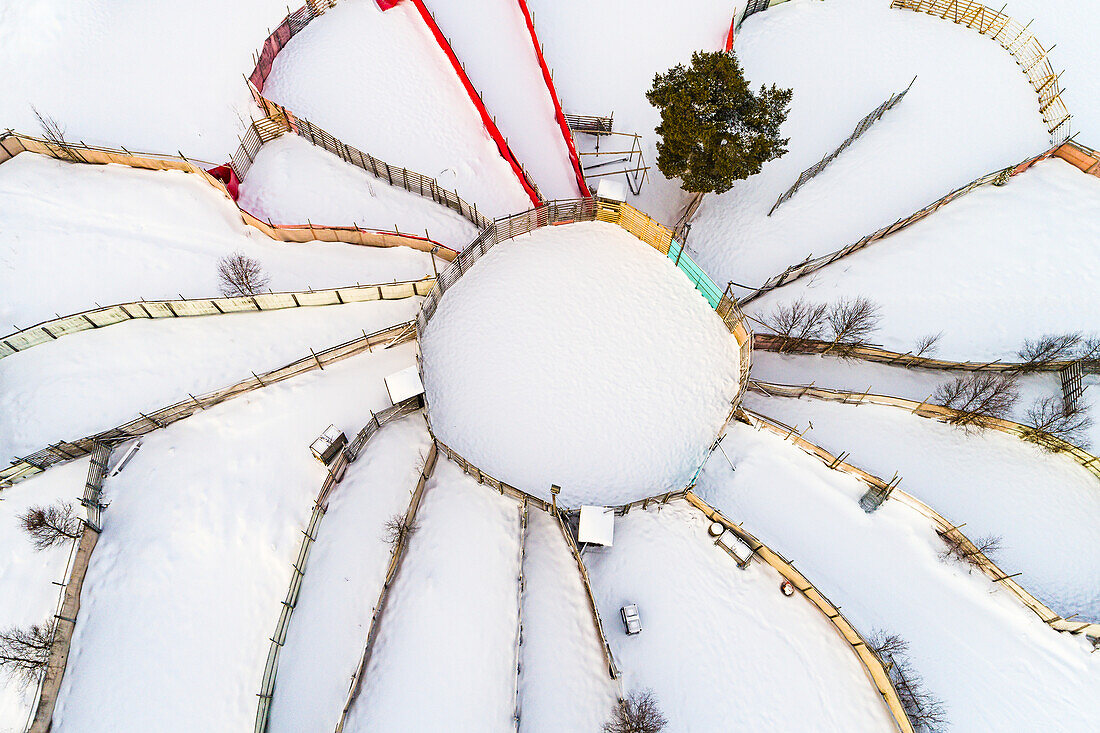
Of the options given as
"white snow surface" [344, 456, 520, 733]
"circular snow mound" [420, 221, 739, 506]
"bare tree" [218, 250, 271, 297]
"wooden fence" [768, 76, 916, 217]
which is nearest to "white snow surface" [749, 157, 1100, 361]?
"wooden fence" [768, 76, 916, 217]

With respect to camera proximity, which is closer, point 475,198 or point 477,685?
point 477,685

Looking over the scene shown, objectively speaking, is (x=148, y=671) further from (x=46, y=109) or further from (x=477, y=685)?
(x=46, y=109)


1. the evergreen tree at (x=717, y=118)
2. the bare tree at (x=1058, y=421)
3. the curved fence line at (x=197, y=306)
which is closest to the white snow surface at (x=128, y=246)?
the curved fence line at (x=197, y=306)

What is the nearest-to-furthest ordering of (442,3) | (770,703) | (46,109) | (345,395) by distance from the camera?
(770,703), (345,395), (46,109), (442,3)

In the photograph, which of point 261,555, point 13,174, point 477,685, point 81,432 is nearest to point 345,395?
point 261,555

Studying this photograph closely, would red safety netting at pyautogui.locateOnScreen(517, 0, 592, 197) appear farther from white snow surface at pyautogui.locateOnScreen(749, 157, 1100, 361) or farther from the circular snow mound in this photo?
white snow surface at pyautogui.locateOnScreen(749, 157, 1100, 361)

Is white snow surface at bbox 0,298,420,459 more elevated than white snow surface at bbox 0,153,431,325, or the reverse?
white snow surface at bbox 0,153,431,325

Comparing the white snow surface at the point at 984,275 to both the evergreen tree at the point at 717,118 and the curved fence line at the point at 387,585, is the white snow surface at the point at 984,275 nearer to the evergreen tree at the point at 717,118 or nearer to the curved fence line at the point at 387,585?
the evergreen tree at the point at 717,118
